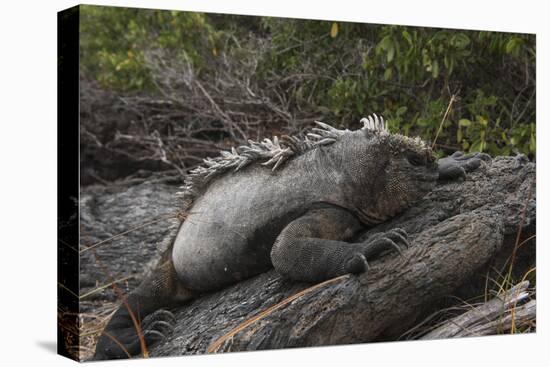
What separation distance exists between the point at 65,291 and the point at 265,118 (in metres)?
1.94

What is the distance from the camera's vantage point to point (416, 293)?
5926 mm

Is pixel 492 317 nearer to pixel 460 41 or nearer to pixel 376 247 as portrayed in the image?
pixel 376 247

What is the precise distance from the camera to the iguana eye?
6262mm

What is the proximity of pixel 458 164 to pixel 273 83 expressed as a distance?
1.58 meters

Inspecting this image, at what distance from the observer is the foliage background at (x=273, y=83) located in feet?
20.8

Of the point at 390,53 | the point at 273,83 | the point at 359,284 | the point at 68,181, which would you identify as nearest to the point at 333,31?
the point at 390,53

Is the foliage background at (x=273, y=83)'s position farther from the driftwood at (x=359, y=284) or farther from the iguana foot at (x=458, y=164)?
the driftwood at (x=359, y=284)

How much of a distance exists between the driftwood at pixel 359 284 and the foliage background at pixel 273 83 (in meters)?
0.49

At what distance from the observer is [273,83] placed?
638 cm

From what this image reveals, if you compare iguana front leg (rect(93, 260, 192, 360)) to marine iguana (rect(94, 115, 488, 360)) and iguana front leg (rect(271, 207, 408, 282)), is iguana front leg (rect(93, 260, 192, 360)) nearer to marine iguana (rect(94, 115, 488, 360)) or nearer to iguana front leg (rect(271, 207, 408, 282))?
marine iguana (rect(94, 115, 488, 360))

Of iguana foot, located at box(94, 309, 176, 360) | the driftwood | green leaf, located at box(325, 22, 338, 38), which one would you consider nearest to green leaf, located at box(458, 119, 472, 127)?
the driftwood

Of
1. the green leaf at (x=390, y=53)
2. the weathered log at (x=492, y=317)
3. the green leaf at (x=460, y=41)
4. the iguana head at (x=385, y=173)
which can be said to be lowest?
the weathered log at (x=492, y=317)

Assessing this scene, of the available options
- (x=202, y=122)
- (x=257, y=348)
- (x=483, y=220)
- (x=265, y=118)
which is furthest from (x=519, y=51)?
(x=257, y=348)

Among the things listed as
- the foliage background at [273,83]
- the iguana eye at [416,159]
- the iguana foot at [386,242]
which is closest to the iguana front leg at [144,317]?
the foliage background at [273,83]
